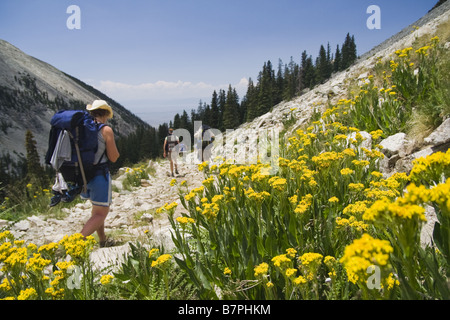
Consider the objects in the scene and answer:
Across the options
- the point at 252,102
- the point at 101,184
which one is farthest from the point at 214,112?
the point at 101,184

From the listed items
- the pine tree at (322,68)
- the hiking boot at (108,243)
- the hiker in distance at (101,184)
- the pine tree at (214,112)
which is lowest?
the hiking boot at (108,243)

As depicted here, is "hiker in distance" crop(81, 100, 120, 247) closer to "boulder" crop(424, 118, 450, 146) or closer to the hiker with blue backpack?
the hiker with blue backpack

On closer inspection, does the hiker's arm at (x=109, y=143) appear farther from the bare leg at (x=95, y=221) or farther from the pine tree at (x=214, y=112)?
the pine tree at (x=214, y=112)

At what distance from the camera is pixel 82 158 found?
4012 millimetres

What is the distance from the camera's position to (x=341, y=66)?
64688 mm

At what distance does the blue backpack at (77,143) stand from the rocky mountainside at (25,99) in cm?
11806

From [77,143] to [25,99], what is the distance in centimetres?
16246

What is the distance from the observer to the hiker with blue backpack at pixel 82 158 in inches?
152

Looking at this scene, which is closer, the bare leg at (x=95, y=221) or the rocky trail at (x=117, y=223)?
the bare leg at (x=95, y=221)

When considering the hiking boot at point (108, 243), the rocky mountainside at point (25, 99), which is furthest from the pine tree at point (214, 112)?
the rocky mountainside at point (25, 99)

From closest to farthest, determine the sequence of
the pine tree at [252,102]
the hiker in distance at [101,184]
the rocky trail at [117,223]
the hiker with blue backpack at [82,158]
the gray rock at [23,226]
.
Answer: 1. the hiker with blue backpack at [82,158]
2. the hiker in distance at [101,184]
3. the rocky trail at [117,223]
4. the gray rock at [23,226]
5. the pine tree at [252,102]

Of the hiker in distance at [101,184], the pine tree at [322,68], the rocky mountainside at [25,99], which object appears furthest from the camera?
the rocky mountainside at [25,99]
